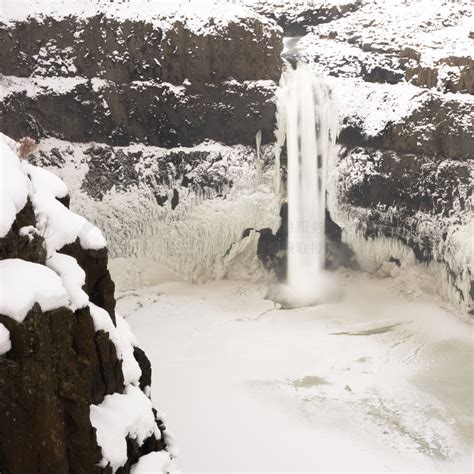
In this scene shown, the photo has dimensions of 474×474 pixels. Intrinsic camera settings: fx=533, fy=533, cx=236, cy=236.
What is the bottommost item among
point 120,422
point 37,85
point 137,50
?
point 120,422

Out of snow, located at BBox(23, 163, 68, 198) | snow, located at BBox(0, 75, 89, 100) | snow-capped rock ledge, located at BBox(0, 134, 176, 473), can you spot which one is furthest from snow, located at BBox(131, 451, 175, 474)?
snow, located at BBox(0, 75, 89, 100)

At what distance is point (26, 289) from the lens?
520 cm

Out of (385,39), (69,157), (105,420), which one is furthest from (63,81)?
(105,420)

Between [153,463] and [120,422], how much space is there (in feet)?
2.88

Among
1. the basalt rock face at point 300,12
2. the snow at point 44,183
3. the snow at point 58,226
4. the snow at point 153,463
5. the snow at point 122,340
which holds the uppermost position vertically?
the basalt rock face at point 300,12

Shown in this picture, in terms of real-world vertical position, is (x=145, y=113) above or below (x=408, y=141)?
above

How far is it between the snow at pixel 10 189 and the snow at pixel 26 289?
0.40m

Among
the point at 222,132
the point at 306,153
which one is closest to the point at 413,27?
the point at 306,153

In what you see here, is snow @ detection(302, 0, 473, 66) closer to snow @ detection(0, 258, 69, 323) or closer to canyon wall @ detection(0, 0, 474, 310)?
canyon wall @ detection(0, 0, 474, 310)

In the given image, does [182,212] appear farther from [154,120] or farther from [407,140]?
[407,140]

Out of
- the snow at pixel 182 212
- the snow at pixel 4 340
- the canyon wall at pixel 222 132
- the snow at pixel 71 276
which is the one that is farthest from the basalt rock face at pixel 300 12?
the snow at pixel 4 340

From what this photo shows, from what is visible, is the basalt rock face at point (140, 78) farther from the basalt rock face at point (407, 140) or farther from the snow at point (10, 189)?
the snow at point (10, 189)

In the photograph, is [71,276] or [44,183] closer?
[71,276]

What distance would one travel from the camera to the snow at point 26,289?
5.04 m
